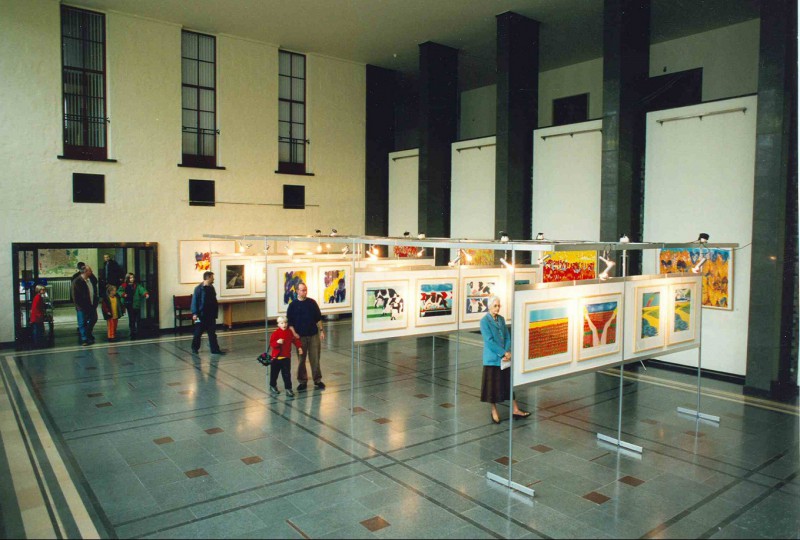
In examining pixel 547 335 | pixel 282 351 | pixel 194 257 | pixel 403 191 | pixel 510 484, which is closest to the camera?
pixel 510 484

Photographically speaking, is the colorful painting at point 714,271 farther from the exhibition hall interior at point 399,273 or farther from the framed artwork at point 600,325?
the framed artwork at point 600,325

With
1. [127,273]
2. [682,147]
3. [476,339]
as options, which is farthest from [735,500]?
[127,273]

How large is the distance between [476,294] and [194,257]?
10.5 metres

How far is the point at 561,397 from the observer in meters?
11.1

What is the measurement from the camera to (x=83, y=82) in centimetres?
1628

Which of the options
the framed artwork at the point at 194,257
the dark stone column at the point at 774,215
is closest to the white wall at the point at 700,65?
the dark stone column at the point at 774,215

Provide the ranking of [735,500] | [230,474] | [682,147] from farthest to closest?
[682,147] < [230,474] < [735,500]

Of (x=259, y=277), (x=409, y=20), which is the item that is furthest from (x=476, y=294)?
(x=409, y=20)

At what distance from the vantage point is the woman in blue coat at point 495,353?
914 centimetres

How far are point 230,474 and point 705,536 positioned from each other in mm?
5499

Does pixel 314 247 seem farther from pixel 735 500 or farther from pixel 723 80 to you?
pixel 735 500

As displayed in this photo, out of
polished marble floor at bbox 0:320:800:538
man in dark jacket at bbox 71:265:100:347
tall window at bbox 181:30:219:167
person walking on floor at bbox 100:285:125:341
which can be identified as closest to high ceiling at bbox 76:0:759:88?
tall window at bbox 181:30:219:167

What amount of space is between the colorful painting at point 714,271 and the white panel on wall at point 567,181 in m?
2.61

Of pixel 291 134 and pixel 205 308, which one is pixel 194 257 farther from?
pixel 291 134
